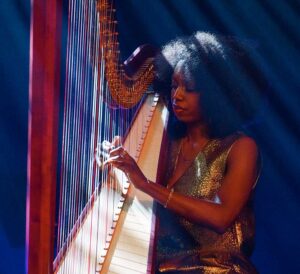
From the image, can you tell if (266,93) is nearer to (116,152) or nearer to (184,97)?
(184,97)

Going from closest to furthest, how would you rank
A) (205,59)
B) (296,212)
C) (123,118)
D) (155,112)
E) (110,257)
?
(110,257)
(205,59)
(123,118)
(155,112)
(296,212)

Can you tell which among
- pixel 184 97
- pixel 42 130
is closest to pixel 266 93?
pixel 184 97

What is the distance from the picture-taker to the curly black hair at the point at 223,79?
1351 millimetres

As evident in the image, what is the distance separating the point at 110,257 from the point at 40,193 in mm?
675

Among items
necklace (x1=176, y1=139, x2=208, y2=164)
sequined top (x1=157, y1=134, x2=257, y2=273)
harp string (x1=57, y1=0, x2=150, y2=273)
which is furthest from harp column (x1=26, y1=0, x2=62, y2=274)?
necklace (x1=176, y1=139, x2=208, y2=164)

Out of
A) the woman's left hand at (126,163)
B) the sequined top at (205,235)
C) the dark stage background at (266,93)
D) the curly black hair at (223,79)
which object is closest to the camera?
the woman's left hand at (126,163)

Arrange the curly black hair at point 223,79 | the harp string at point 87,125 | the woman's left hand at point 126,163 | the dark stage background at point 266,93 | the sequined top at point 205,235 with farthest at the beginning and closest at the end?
the dark stage background at point 266,93, the curly black hair at point 223,79, the sequined top at point 205,235, the woman's left hand at point 126,163, the harp string at point 87,125

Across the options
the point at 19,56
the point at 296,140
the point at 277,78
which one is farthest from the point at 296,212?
the point at 19,56

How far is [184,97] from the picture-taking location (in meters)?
1.34

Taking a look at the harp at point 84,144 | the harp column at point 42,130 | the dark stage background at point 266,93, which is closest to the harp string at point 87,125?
the harp at point 84,144

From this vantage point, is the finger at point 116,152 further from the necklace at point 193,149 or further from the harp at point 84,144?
the necklace at point 193,149

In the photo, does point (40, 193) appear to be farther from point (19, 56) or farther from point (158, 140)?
point (19, 56)

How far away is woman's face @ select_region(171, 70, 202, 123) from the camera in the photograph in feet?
4.39

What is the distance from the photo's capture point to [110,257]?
4.05 feet
